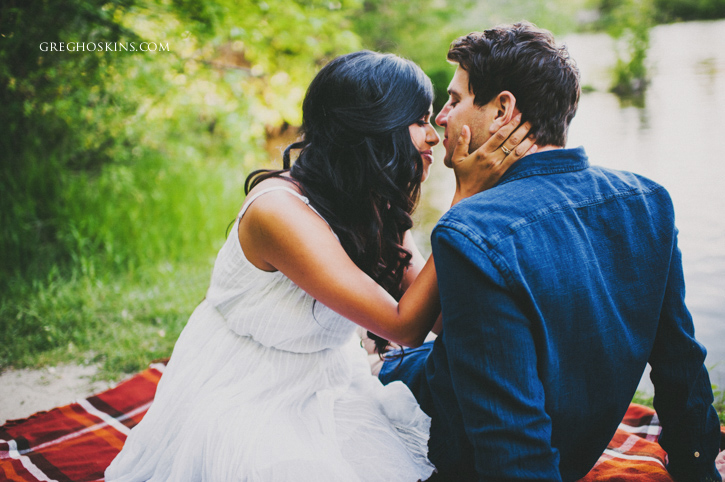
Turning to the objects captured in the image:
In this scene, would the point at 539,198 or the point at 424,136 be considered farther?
the point at 424,136

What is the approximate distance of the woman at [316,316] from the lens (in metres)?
1.62

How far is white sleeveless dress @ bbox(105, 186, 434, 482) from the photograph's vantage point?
1.65 meters

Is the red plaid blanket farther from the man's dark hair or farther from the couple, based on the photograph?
the man's dark hair

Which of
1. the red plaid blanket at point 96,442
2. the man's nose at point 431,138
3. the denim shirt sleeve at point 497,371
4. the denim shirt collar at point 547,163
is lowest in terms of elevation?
the red plaid blanket at point 96,442

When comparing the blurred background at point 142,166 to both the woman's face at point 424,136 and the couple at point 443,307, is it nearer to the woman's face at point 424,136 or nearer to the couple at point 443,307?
the woman's face at point 424,136

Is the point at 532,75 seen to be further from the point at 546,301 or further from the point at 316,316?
the point at 316,316

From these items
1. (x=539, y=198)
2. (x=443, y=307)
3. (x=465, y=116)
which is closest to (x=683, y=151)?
(x=465, y=116)

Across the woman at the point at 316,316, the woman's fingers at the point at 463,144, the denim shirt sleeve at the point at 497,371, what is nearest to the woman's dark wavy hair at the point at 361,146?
the woman at the point at 316,316

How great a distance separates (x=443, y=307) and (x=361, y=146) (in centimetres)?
81

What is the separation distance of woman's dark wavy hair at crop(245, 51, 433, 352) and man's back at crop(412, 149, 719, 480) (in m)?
0.54

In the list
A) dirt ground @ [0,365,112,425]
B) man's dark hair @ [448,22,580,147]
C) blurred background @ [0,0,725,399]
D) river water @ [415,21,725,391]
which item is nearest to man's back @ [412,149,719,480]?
man's dark hair @ [448,22,580,147]

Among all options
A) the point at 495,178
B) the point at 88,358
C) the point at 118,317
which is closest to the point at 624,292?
the point at 495,178

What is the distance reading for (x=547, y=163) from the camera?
147 cm

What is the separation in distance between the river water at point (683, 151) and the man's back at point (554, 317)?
96 cm
